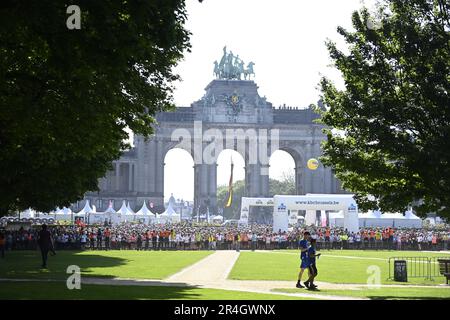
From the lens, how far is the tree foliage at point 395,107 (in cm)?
2150

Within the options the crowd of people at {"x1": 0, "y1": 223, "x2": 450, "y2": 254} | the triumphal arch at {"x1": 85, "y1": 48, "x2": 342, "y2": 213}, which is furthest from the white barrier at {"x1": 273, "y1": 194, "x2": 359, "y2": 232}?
the triumphal arch at {"x1": 85, "y1": 48, "x2": 342, "y2": 213}

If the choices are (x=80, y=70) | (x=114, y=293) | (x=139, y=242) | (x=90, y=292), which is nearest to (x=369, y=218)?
(x=139, y=242)

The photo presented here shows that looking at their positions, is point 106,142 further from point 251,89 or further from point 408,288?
point 251,89

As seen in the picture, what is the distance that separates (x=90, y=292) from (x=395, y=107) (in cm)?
1072

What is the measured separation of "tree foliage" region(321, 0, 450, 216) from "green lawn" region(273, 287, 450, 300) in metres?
2.71

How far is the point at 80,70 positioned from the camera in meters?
19.1

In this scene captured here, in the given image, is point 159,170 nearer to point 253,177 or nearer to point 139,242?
point 253,177

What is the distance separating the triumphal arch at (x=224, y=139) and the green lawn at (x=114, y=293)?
4143 inches

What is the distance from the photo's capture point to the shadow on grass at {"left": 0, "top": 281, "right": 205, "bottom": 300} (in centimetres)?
1888

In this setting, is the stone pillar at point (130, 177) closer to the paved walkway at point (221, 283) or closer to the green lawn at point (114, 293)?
the paved walkway at point (221, 283)

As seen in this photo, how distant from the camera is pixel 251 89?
427ft

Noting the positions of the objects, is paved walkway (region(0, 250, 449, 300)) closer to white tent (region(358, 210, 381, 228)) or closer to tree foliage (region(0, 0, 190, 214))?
tree foliage (region(0, 0, 190, 214))
